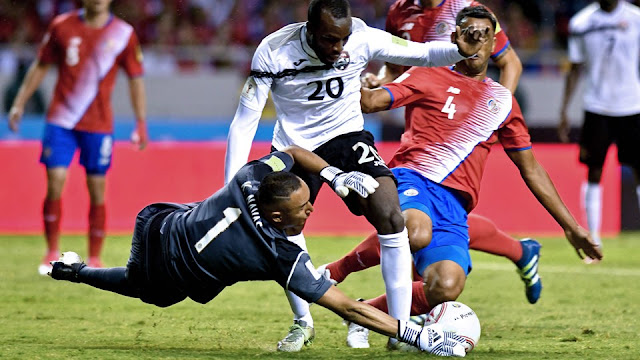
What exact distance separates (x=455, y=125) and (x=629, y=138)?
4768 millimetres

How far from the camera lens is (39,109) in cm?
1550

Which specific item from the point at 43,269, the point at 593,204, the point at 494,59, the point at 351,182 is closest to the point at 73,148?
the point at 43,269

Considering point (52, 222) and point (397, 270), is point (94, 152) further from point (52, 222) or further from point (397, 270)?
point (397, 270)

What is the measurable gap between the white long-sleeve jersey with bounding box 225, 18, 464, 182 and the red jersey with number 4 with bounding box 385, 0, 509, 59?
149 cm

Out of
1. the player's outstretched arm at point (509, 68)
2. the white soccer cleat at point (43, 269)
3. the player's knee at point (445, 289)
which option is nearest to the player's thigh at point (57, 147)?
the white soccer cleat at point (43, 269)

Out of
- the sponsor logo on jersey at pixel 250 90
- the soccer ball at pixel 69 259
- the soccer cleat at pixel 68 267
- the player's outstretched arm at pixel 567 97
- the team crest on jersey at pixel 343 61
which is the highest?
the team crest on jersey at pixel 343 61

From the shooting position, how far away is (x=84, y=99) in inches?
386

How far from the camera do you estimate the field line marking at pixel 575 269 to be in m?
9.92

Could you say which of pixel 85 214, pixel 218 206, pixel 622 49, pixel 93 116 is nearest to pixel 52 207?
pixel 93 116

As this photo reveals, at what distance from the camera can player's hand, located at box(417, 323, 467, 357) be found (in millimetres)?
5293

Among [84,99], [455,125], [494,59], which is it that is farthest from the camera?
[84,99]

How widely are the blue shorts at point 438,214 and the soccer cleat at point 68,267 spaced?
6.37 ft

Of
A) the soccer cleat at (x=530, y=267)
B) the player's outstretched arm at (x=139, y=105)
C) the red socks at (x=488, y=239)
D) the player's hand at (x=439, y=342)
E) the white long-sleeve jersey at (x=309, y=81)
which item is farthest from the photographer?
the player's outstretched arm at (x=139, y=105)

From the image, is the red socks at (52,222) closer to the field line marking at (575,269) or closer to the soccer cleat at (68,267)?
the soccer cleat at (68,267)
